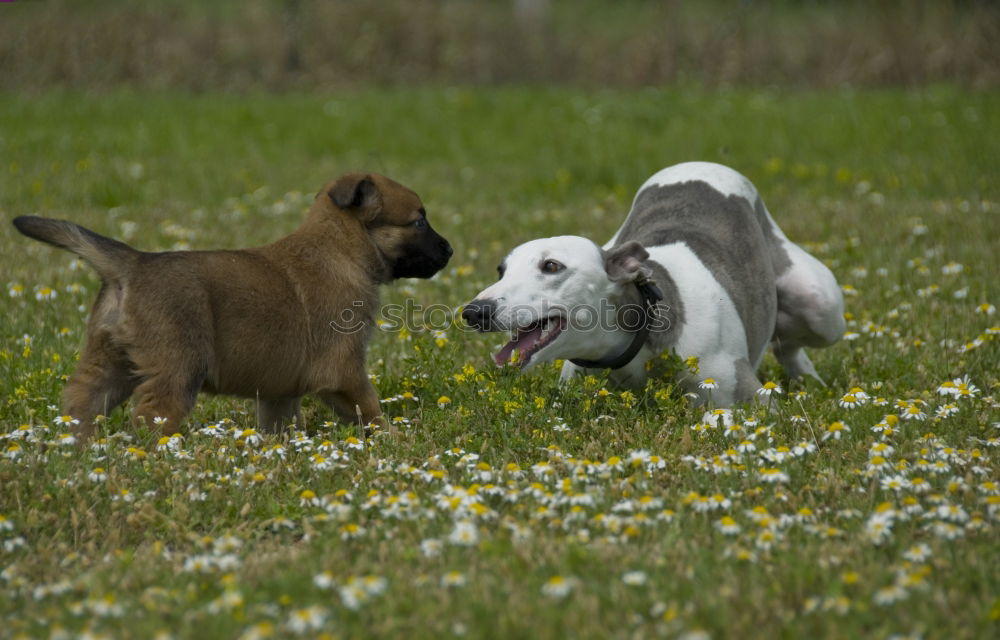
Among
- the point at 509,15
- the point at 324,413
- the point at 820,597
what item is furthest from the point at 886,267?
the point at 509,15

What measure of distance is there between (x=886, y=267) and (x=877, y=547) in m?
5.28

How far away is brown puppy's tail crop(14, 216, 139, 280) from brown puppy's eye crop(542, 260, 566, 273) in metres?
1.93

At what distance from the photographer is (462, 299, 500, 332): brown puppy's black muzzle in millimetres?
5531

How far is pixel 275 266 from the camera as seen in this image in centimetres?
573

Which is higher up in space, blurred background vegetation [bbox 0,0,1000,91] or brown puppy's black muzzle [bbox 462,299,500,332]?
blurred background vegetation [bbox 0,0,1000,91]

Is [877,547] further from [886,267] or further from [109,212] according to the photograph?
[109,212]

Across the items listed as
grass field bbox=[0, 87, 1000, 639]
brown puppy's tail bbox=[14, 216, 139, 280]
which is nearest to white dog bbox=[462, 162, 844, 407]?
grass field bbox=[0, 87, 1000, 639]

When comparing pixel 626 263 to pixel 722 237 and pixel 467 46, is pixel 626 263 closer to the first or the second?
pixel 722 237

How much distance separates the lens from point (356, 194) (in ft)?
19.5

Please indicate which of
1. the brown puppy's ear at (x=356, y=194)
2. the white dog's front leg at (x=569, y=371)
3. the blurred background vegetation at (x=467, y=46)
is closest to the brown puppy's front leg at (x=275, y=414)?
the brown puppy's ear at (x=356, y=194)

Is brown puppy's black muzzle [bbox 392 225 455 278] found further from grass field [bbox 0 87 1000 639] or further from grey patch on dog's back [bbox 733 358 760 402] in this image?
grey patch on dog's back [bbox 733 358 760 402]

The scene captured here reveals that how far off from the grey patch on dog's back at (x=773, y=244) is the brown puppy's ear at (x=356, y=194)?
2444 mm

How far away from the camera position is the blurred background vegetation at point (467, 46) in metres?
19.6

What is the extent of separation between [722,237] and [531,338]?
1.50m
